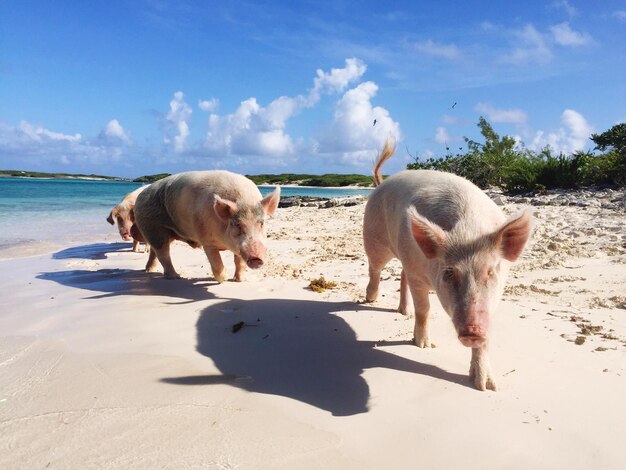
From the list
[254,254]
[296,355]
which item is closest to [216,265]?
[254,254]

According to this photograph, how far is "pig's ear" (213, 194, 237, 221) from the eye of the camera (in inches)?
217

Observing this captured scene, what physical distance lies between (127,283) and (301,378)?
13.0 feet

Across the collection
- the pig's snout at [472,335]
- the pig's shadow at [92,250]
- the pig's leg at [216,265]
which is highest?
the pig's snout at [472,335]

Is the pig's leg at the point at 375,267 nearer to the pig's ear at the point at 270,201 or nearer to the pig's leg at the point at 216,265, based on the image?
the pig's ear at the point at 270,201

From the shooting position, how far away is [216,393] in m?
2.88

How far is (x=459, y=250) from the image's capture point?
9.63 ft

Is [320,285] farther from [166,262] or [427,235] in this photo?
[427,235]

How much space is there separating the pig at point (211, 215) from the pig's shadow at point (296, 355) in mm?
1065

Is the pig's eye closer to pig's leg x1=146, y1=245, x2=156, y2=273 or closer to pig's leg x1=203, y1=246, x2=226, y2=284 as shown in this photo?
pig's leg x1=203, y1=246, x2=226, y2=284

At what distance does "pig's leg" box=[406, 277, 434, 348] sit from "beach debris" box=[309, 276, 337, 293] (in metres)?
1.85

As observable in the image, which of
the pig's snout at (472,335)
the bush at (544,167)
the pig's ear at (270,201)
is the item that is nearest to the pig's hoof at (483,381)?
the pig's snout at (472,335)

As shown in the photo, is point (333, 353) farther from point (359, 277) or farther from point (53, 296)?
point (53, 296)

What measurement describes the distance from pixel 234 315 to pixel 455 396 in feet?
7.54

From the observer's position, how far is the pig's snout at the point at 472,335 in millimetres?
2617
